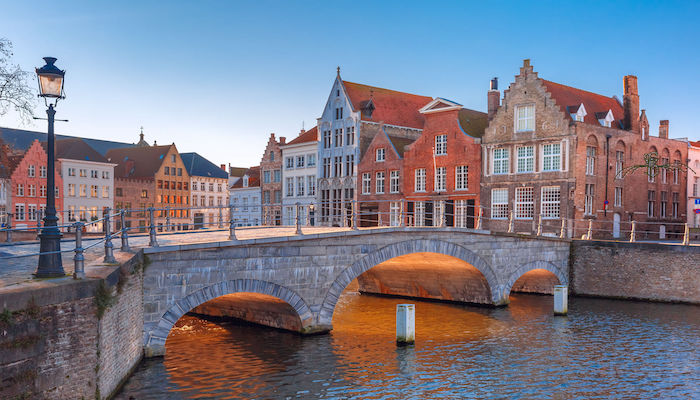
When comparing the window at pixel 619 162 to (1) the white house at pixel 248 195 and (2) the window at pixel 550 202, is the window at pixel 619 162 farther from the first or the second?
(1) the white house at pixel 248 195

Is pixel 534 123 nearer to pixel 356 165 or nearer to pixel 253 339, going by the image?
pixel 356 165

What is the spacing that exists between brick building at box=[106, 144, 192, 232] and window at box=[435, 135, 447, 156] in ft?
127

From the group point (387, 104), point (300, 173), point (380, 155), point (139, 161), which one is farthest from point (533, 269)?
point (139, 161)

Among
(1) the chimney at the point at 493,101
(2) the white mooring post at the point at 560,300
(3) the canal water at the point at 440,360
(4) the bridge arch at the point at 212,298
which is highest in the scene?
(1) the chimney at the point at 493,101

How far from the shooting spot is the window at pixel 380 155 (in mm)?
45469

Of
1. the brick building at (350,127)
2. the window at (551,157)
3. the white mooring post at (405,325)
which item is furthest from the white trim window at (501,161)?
the white mooring post at (405,325)

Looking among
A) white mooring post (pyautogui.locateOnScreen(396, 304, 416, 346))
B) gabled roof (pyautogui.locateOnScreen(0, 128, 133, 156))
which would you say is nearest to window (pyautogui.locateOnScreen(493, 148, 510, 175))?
white mooring post (pyautogui.locateOnScreen(396, 304, 416, 346))

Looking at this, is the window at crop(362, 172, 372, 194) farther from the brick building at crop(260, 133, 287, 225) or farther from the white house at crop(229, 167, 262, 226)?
the white house at crop(229, 167, 262, 226)

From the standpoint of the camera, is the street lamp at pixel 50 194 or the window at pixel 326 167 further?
the window at pixel 326 167

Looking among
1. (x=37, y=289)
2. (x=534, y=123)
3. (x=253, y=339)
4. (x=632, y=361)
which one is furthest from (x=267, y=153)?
(x=37, y=289)

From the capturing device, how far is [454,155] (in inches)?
1608

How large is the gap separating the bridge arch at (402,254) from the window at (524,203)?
1146cm

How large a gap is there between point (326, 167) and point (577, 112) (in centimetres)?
2125

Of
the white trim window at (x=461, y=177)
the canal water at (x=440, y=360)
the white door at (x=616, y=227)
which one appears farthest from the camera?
the white trim window at (x=461, y=177)
